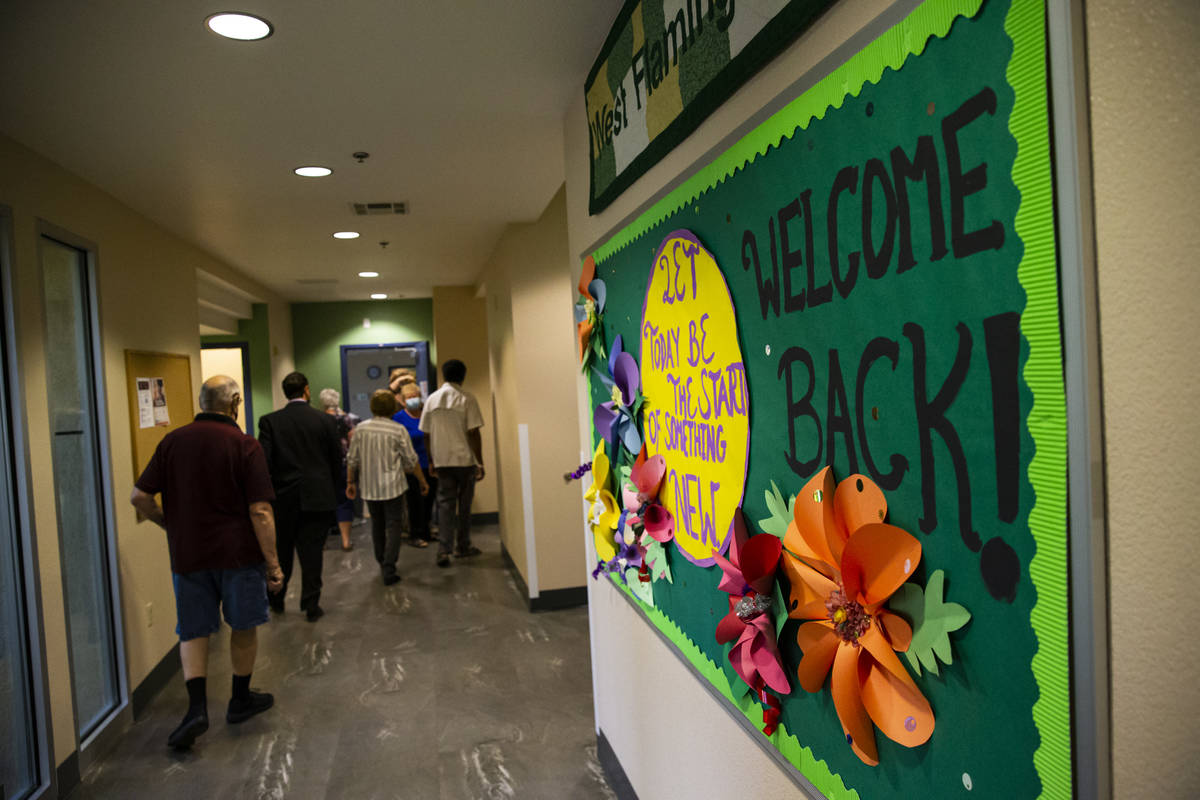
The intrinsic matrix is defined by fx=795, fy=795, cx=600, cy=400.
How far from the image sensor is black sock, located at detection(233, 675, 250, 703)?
3.37 m

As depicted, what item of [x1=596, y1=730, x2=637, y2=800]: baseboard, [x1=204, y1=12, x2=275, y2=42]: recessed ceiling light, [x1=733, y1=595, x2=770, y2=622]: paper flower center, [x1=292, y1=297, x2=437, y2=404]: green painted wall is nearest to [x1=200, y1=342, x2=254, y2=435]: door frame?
[x1=292, y1=297, x2=437, y2=404]: green painted wall

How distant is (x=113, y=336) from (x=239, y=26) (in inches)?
84.0

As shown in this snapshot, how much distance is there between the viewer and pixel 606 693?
2.76 metres

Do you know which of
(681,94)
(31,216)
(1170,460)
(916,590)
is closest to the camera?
Result: (1170,460)

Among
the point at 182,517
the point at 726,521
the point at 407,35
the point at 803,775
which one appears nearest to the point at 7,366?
the point at 182,517

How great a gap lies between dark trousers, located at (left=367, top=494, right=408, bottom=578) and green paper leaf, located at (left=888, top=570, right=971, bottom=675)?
192 inches

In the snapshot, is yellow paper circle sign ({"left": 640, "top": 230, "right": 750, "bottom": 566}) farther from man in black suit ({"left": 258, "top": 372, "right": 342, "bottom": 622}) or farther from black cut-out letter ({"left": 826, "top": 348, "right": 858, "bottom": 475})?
man in black suit ({"left": 258, "top": 372, "right": 342, "bottom": 622})

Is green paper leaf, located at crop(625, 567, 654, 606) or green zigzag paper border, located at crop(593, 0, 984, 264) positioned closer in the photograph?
green zigzag paper border, located at crop(593, 0, 984, 264)

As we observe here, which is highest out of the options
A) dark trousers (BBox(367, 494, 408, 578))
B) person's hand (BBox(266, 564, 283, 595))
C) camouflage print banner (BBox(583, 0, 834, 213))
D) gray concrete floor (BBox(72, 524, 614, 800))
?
camouflage print banner (BBox(583, 0, 834, 213))

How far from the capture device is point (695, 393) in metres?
1.53

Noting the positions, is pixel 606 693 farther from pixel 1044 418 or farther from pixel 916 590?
pixel 1044 418

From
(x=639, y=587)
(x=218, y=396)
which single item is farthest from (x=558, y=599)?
(x=639, y=587)

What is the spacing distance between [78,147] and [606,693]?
2.76 meters

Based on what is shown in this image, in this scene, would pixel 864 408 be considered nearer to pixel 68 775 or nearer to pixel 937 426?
pixel 937 426
